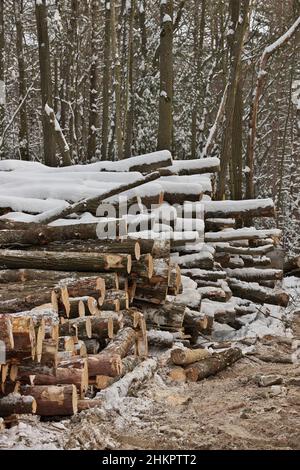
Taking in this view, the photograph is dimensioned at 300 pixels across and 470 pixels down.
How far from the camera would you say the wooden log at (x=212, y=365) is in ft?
21.2

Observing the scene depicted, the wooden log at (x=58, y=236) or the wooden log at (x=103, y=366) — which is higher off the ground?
the wooden log at (x=58, y=236)

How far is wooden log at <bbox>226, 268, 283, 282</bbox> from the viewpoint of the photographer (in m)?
10.9

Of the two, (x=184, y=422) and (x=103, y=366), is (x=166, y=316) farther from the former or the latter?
(x=184, y=422)

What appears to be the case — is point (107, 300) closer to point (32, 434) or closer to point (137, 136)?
point (32, 434)

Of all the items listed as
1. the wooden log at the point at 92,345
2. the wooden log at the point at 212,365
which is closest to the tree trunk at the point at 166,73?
the wooden log at the point at 212,365

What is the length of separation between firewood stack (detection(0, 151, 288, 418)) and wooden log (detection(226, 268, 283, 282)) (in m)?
0.02

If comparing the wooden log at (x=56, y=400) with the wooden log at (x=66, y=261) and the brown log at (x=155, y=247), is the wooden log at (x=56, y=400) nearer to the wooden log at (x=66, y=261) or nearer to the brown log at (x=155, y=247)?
the wooden log at (x=66, y=261)

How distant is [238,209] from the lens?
429 inches

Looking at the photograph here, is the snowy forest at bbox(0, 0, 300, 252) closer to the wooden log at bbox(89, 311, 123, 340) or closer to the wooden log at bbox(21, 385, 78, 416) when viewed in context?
the wooden log at bbox(89, 311, 123, 340)

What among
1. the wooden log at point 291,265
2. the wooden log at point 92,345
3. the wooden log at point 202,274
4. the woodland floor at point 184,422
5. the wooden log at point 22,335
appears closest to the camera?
the woodland floor at point 184,422

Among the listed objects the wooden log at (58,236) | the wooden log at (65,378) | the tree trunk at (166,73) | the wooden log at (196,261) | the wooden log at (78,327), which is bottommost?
the wooden log at (65,378)

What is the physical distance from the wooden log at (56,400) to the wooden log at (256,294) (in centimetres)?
607

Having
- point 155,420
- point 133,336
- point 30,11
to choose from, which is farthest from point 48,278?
point 30,11
